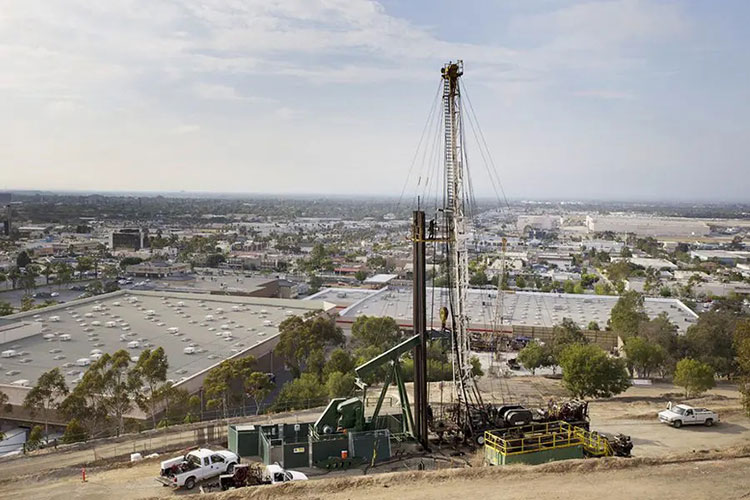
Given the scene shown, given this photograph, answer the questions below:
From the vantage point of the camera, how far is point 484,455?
19.0 metres

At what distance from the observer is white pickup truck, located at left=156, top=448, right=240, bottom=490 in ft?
54.2

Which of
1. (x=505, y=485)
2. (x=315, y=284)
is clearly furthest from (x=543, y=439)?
(x=315, y=284)

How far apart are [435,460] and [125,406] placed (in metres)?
14.9

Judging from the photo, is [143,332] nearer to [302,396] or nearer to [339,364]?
[339,364]

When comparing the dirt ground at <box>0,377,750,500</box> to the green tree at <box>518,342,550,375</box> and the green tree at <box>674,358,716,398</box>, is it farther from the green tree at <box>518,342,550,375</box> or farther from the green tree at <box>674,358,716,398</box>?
the green tree at <box>518,342,550,375</box>

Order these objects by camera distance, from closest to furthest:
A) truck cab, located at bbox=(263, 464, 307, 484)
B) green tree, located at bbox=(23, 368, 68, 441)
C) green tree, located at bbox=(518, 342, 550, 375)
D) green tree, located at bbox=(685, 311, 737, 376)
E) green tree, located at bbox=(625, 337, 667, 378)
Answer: truck cab, located at bbox=(263, 464, 307, 484)
green tree, located at bbox=(23, 368, 68, 441)
green tree, located at bbox=(685, 311, 737, 376)
green tree, located at bbox=(625, 337, 667, 378)
green tree, located at bbox=(518, 342, 550, 375)

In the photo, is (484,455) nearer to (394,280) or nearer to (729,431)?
(729,431)

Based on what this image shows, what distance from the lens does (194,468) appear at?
16.9 metres

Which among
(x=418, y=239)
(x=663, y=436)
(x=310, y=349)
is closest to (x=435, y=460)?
(x=418, y=239)

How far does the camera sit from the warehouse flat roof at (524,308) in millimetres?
52906

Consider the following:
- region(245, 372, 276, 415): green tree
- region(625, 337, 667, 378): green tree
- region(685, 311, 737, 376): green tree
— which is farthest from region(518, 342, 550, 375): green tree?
region(245, 372, 276, 415): green tree

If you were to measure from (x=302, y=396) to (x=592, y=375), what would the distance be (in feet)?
45.9

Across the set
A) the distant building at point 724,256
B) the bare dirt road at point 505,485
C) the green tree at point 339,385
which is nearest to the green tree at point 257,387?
the green tree at point 339,385

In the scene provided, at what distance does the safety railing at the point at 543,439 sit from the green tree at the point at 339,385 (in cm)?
1092
